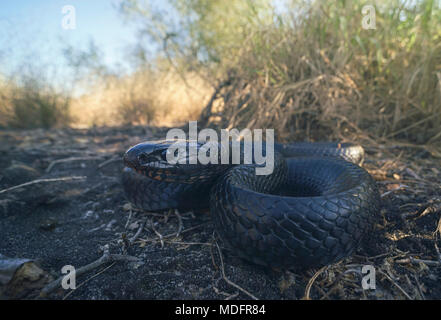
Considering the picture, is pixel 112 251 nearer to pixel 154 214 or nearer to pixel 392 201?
pixel 154 214

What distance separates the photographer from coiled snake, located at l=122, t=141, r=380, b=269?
1525 mm

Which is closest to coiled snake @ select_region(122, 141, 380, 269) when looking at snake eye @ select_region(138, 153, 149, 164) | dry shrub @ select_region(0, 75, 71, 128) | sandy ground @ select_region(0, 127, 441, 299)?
snake eye @ select_region(138, 153, 149, 164)

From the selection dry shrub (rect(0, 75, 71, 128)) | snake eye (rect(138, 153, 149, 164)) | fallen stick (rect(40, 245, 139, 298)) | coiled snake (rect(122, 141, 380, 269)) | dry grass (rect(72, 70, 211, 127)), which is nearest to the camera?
fallen stick (rect(40, 245, 139, 298))

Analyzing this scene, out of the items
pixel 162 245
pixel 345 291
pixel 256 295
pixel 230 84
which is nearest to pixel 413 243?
pixel 345 291

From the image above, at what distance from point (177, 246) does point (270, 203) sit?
0.77m

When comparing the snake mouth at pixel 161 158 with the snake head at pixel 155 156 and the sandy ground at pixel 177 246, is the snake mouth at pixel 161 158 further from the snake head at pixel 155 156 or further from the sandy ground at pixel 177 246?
the sandy ground at pixel 177 246

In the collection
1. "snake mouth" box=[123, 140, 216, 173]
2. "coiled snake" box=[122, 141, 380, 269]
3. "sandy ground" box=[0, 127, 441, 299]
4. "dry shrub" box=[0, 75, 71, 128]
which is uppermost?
"dry shrub" box=[0, 75, 71, 128]

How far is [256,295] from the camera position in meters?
1.42

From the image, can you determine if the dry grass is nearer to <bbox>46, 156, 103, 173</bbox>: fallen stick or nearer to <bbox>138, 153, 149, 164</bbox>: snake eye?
<bbox>46, 156, 103, 173</bbox>: fallen stick

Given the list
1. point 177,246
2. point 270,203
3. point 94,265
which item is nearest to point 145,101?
point 177,246

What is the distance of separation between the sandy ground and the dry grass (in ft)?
12.0

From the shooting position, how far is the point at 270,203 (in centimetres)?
159

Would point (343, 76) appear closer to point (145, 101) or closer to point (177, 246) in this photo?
point (177, 246)
